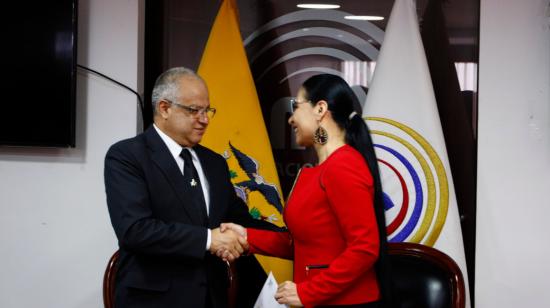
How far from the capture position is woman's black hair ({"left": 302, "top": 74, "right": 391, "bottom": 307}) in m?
1.94

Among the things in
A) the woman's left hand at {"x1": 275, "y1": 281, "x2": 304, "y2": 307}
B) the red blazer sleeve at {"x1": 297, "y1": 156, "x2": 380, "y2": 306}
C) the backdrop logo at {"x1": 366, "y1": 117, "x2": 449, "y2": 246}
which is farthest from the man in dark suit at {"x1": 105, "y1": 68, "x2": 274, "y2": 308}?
the backdrop logo at {"x1": 366, "y1": 117, "x2": 449, "y2": 246}

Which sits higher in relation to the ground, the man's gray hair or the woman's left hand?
the man's gray hair

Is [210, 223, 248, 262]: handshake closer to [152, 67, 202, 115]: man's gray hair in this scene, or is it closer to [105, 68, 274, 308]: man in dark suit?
[105, 68, 274, 308]: man in dark suit

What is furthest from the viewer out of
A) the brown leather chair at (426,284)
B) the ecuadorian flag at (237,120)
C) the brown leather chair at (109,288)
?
the ecuadorian flag at (237,120)

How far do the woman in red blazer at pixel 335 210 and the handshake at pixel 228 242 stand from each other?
278 mm

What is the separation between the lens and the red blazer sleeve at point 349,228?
1.84m

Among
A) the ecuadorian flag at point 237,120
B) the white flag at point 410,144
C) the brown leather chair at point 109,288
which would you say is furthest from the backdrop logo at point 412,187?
the brown leather chair at point 109,288

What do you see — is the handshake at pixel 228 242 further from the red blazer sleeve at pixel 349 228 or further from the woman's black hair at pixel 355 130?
the woman's black hair at pixel 355 130

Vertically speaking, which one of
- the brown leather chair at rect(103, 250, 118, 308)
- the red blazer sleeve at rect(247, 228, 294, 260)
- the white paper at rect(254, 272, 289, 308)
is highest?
the red blazer sleeve at rect(247, 228, 294, 260)

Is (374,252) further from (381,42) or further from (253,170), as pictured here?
(381,42)

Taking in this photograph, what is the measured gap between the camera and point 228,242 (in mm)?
2225

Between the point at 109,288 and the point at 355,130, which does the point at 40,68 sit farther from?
the point at 355,130

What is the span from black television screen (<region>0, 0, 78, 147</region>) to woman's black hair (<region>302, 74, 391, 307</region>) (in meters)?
1.57

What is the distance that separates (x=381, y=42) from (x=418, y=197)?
2.96 ft
